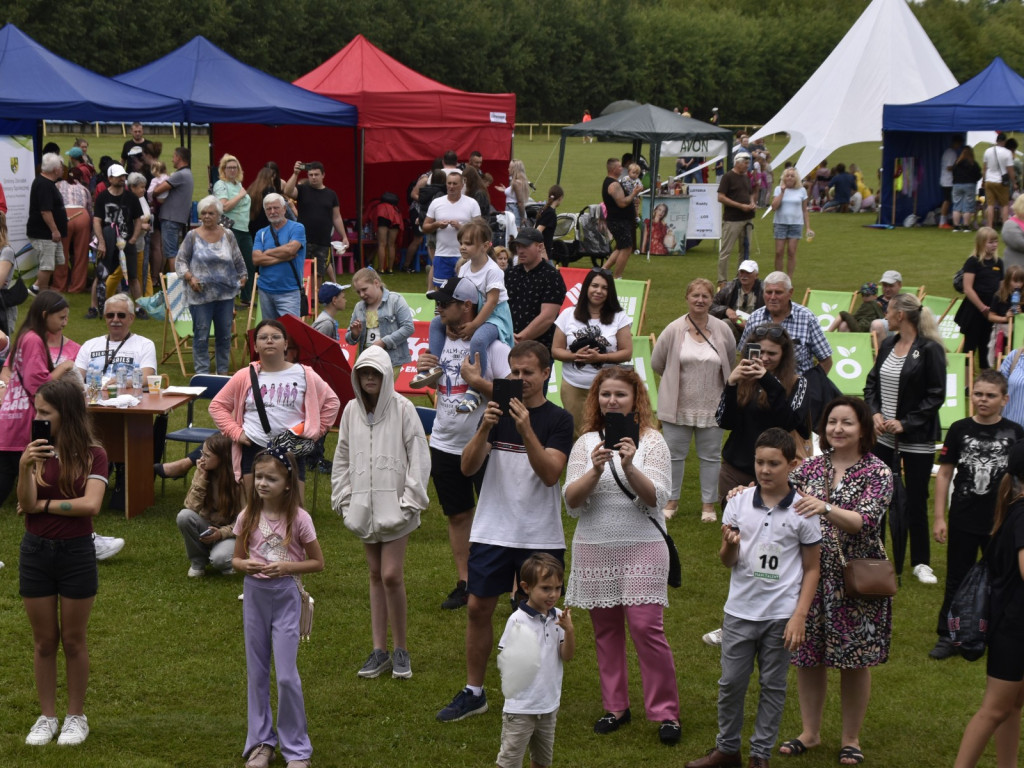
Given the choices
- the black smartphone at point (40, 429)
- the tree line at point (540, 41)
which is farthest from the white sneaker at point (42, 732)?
the tree line at point (540, 41)

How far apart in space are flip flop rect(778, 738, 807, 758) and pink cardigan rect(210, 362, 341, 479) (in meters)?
3.24

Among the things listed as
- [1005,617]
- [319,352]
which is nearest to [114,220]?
[319,352]

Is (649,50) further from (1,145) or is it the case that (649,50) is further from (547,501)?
(547,501)

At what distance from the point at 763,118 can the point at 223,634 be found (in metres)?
65.8

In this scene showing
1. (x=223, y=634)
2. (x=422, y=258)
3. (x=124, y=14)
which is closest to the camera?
(x=223, y=634)

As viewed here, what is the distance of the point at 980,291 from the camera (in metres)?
12.0

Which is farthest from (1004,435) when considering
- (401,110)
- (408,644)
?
(401,110)

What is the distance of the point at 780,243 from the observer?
61.5ft

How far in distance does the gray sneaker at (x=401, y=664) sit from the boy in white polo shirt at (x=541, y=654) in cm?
159

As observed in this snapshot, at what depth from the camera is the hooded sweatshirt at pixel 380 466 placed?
607cm

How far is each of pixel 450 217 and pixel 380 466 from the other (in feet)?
30.6

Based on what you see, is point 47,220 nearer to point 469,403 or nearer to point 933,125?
point 469,403

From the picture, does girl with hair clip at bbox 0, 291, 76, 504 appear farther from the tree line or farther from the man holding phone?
the tree line

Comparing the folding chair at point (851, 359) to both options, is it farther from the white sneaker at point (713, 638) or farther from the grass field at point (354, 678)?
the white sneaker at point (713, 638)
